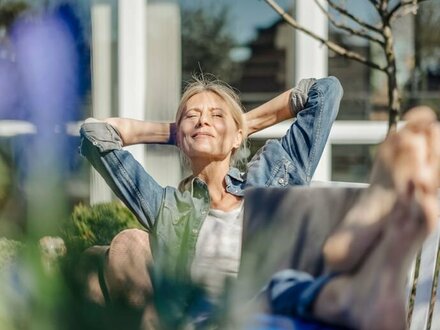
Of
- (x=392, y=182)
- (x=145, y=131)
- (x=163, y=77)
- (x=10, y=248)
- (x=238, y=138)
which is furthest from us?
(x=163, y=77)

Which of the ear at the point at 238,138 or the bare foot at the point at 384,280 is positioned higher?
the ear at the point at 238,138

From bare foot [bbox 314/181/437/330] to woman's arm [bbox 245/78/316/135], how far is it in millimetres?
1458

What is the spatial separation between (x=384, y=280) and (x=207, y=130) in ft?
4.29

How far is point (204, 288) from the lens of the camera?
66cm

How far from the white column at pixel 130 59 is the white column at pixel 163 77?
0.10 meters

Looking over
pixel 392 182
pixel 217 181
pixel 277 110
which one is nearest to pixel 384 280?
pixel 392 182

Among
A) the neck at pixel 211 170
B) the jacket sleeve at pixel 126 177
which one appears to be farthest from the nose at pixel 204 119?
the jacket sleeve at pixel 126 177

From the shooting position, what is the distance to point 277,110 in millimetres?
3037

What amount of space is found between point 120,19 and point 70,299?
16.0 ft

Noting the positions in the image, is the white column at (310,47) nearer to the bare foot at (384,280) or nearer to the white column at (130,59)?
the white column at (130,59)

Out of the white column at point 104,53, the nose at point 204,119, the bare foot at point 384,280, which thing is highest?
the white column at point 104,53

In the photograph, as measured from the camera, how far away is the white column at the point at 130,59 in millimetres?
5375

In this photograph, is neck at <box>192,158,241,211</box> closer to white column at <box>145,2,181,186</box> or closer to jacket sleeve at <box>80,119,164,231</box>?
jacket sleeve at <box>80,119,164,231</box>

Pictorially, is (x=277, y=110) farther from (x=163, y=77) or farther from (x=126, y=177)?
(x=163, y=77)
